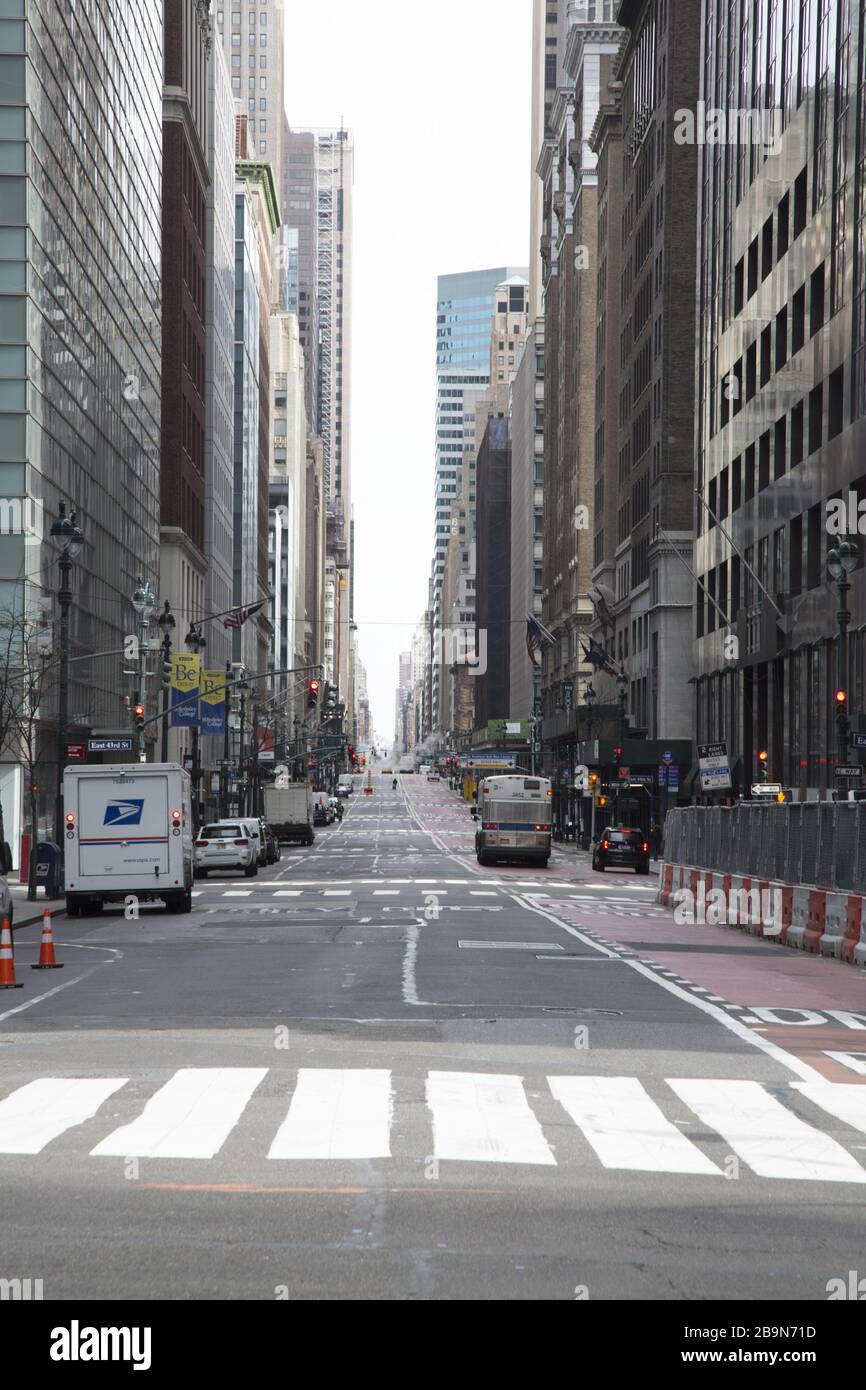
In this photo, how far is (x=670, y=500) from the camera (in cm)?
8569

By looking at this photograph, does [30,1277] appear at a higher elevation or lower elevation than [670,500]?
lower

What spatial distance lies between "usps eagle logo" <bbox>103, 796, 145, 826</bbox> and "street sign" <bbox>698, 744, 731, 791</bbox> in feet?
64.9

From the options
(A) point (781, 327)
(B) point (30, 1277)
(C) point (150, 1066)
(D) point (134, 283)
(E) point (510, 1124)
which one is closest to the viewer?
(B) point (30, 1277)

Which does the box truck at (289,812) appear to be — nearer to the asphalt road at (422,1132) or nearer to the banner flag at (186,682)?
the banner flag at (186,682)

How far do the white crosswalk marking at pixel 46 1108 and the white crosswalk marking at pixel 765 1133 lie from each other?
3940mm

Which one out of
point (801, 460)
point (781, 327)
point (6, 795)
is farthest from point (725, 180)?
point (6, 795)

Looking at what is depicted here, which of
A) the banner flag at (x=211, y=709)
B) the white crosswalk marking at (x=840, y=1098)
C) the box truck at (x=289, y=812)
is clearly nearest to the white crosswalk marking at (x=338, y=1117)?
the white crosswalk marking at (x=840, y=1098)

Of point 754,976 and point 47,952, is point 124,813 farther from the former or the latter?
point 754,976

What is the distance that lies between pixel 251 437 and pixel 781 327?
9326cm

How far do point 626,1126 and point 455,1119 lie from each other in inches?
41.5

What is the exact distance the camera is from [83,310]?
66.6 m

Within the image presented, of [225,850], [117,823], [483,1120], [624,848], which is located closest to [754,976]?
[483,1120]

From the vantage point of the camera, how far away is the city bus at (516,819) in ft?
213
